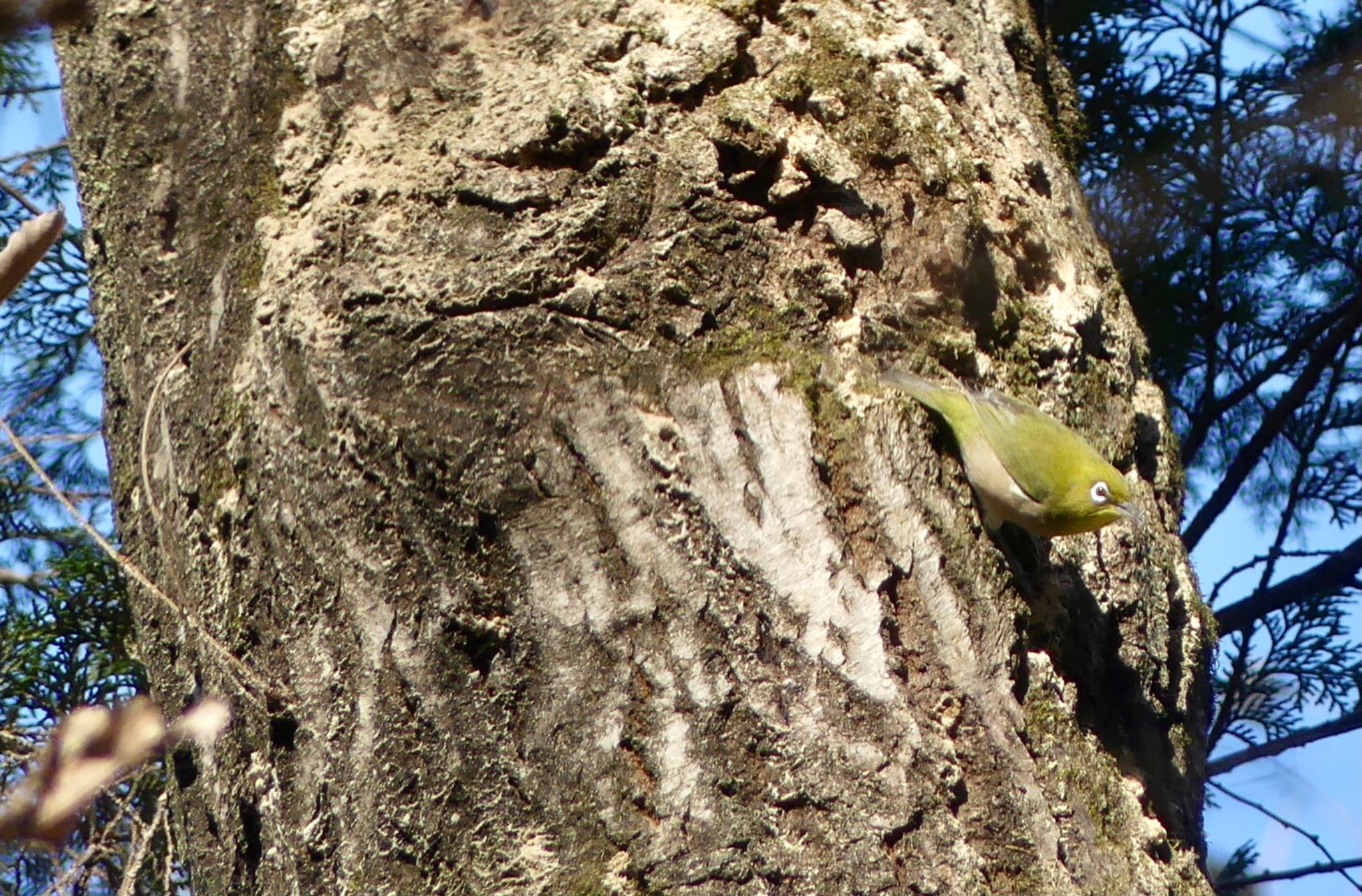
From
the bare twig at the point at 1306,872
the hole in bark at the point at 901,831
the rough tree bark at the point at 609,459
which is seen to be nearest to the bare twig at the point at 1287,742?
the bare twig at the point at 1306,872

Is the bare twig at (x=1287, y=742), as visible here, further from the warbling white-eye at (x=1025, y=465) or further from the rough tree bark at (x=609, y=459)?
the warbling white-eye at (x=1025, y=465)

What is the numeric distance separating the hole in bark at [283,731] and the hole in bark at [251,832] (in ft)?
0.37

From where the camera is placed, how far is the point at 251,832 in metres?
1.97

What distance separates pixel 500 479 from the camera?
1891mm

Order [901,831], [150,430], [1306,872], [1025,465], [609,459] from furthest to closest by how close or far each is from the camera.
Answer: [1306,872]
[150,430]
[1025,465]
[609,459]
[901,831]

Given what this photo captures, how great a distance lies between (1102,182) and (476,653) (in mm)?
2475

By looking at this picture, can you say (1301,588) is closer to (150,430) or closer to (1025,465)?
(1025,465)

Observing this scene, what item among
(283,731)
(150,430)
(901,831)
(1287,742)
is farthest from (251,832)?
(1287,742)

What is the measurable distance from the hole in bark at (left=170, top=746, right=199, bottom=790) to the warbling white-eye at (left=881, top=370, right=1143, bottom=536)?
49.7 inches

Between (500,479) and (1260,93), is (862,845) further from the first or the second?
(1260,93)

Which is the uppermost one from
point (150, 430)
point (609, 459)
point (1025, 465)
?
point (150, 430)

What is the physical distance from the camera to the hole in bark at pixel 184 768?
208 cm

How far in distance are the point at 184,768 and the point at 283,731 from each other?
292 millimetres

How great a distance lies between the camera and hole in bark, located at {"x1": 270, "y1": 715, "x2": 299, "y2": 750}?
1.92 m
